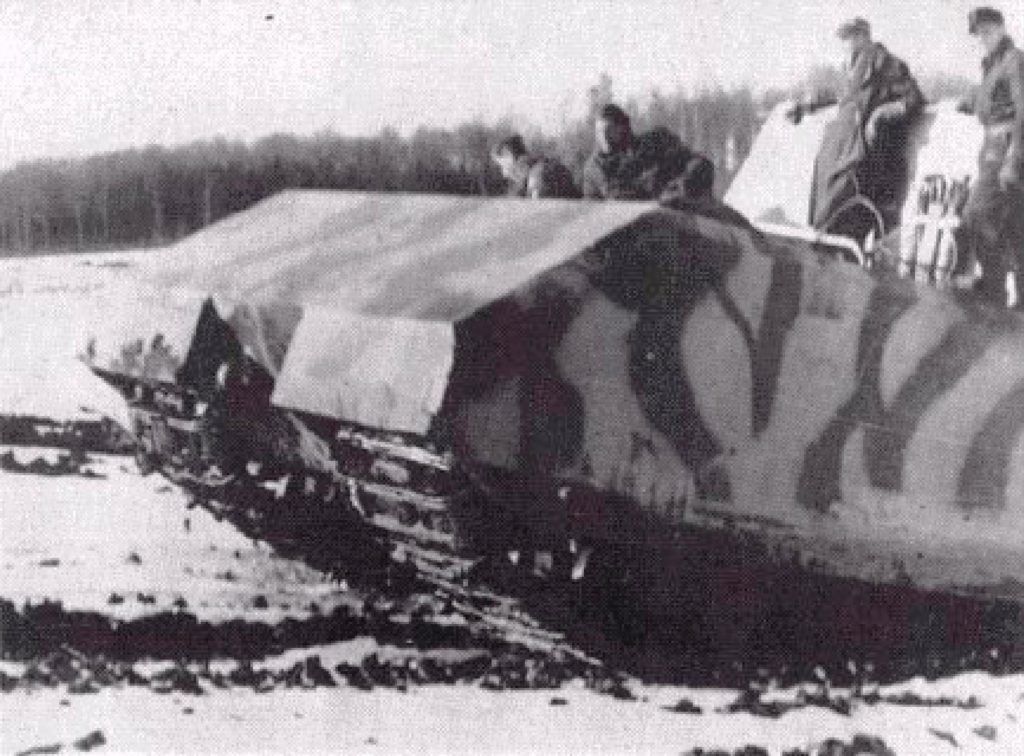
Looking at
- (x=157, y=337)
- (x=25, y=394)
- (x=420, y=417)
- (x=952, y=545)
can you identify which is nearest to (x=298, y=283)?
(x=157, y=337)

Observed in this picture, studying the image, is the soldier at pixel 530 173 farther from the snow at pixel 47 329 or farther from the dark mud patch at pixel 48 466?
the dark mud patch at pixel 48 466

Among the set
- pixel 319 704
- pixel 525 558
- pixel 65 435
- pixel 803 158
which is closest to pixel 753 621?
pixel 525 558

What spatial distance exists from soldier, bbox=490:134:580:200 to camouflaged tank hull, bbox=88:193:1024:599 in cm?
60

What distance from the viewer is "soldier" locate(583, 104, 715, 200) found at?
6410 mm

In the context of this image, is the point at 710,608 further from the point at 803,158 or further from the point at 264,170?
the point at 264,170

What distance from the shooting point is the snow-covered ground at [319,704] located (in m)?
5.23

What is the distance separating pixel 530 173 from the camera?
700 cm

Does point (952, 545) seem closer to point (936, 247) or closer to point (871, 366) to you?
point (871, 366)

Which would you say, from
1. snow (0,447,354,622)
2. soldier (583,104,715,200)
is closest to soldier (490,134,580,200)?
soldier (583,104,715,200)

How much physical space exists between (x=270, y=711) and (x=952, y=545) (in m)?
2.39

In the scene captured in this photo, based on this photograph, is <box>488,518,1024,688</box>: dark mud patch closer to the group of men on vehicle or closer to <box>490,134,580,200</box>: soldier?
the group of men on vehicle

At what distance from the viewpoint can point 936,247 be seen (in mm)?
7188

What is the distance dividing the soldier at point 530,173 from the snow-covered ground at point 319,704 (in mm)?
1597

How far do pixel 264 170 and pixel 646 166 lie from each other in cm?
618
